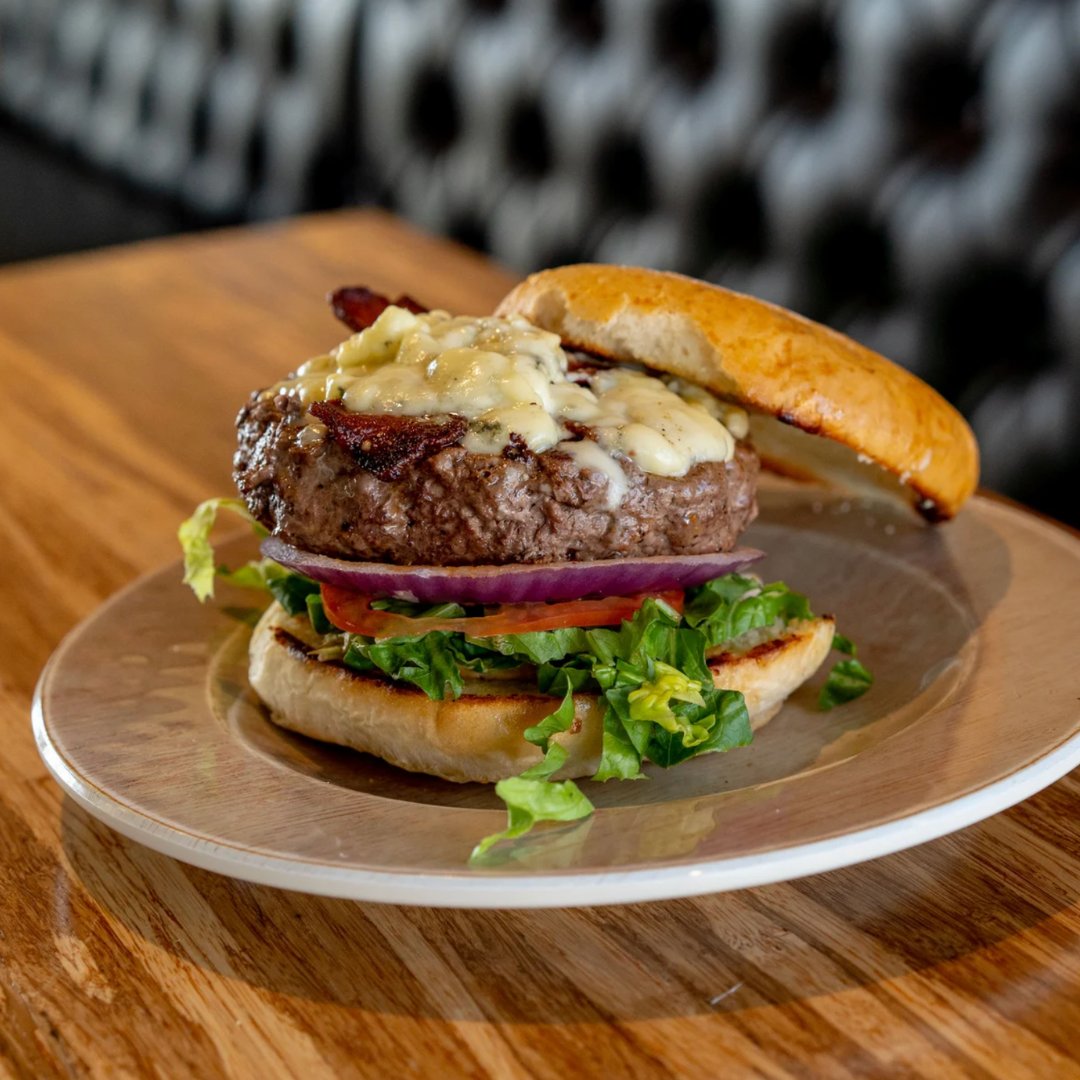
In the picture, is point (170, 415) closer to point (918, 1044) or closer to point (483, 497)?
point (483, 497)

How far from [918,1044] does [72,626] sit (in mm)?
1349

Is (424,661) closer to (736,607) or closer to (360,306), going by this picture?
(736,607)

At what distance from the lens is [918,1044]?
1.06 meters

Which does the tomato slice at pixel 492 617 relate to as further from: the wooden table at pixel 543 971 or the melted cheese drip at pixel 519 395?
the wooden table at pixel 543 971

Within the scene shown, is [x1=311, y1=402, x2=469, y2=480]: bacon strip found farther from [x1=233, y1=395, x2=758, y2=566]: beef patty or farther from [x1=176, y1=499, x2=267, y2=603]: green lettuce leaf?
[x1=176, y1=499, x2=267, y2=603]: green lettuce leaf

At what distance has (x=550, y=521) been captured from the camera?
1.46 metres

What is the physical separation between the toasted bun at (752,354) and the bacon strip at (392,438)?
24cm

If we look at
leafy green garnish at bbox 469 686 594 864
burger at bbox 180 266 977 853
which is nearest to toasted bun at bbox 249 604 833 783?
burger at bbox 180 266 977 853

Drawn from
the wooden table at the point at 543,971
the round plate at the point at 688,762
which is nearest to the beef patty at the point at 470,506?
the round plate at the point at 688,762

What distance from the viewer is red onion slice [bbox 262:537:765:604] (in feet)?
4.76

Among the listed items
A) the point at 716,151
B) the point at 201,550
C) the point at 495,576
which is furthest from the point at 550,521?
the point at 716,151

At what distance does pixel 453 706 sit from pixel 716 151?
2.29 m

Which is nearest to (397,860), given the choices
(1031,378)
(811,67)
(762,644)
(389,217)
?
(762,644)

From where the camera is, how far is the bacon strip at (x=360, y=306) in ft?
5.82
